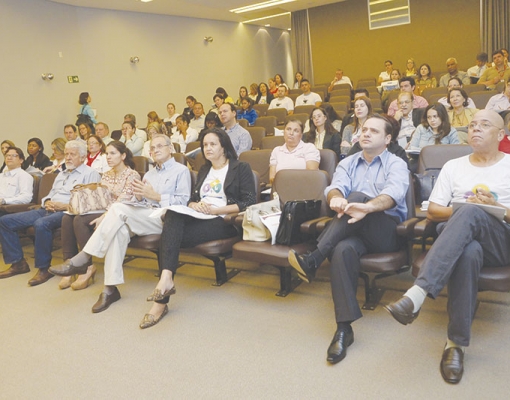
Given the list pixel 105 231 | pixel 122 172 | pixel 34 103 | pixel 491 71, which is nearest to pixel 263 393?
pixel 105 231

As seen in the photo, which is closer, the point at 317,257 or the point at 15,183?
the point at 317,257

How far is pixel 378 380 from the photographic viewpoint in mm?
2148

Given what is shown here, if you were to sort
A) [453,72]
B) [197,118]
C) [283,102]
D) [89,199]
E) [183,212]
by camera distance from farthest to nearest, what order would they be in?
[283,102] < [453,72] < [197,118] < [89,199] < [183,212]

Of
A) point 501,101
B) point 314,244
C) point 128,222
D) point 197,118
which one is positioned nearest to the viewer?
point 314,244

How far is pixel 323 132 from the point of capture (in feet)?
15.9

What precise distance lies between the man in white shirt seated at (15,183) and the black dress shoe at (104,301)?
203 centimetres

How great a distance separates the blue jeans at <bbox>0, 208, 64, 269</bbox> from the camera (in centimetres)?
409

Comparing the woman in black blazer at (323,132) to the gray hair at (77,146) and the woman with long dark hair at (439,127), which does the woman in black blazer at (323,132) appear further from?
the gray hair at (77,146)

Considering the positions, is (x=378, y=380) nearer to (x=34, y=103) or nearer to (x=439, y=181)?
(x=439, y=181)

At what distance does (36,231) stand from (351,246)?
9.26 feet

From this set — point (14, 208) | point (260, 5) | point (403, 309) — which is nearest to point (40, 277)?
point (14, 208)

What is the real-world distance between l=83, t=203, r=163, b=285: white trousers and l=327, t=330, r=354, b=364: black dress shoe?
166cm

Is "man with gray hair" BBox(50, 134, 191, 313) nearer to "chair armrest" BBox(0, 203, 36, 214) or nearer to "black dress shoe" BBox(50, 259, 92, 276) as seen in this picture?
"black dress shoe" BBox(50, 259, 92, 276)

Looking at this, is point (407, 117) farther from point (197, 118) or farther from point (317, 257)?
point (197, 118)
